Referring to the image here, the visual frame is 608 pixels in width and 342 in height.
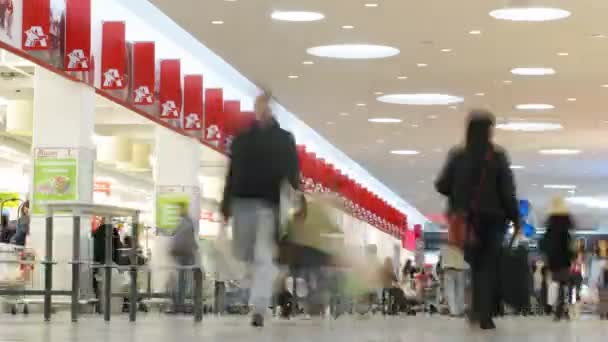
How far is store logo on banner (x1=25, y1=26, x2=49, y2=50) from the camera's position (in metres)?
16.0

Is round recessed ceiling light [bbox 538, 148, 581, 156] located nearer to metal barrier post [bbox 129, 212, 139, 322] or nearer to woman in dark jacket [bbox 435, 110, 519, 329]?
metal barrier post [bbox 129, 212, 139, 322]

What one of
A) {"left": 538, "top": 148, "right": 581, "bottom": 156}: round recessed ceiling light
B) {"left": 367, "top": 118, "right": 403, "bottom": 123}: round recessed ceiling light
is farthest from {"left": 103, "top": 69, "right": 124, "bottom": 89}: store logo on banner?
{"left": 538, "top": 148, "right": 581, "bottom": 156}: round recessed ceiling light

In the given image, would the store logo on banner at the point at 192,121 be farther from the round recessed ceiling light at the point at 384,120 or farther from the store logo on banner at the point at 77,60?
the round recessed ceiling light at the point at 384,120

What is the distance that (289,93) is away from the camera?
29.8 meters

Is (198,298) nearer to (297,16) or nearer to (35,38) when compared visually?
(35,38)

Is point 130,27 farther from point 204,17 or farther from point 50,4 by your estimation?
point 50,4

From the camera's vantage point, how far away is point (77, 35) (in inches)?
691

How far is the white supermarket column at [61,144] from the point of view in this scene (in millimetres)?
18453

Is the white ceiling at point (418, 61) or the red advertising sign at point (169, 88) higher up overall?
the white ceiling at point (418, 61)

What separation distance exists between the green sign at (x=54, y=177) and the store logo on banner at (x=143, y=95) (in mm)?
2069

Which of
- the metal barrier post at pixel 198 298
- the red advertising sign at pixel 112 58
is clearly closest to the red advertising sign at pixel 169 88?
the red advertising sign at pixel 112 58

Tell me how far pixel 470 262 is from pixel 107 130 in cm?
2254

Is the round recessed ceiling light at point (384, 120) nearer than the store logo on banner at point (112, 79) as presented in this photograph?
No

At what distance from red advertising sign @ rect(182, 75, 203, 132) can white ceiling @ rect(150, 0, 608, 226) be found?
0.75 meters
